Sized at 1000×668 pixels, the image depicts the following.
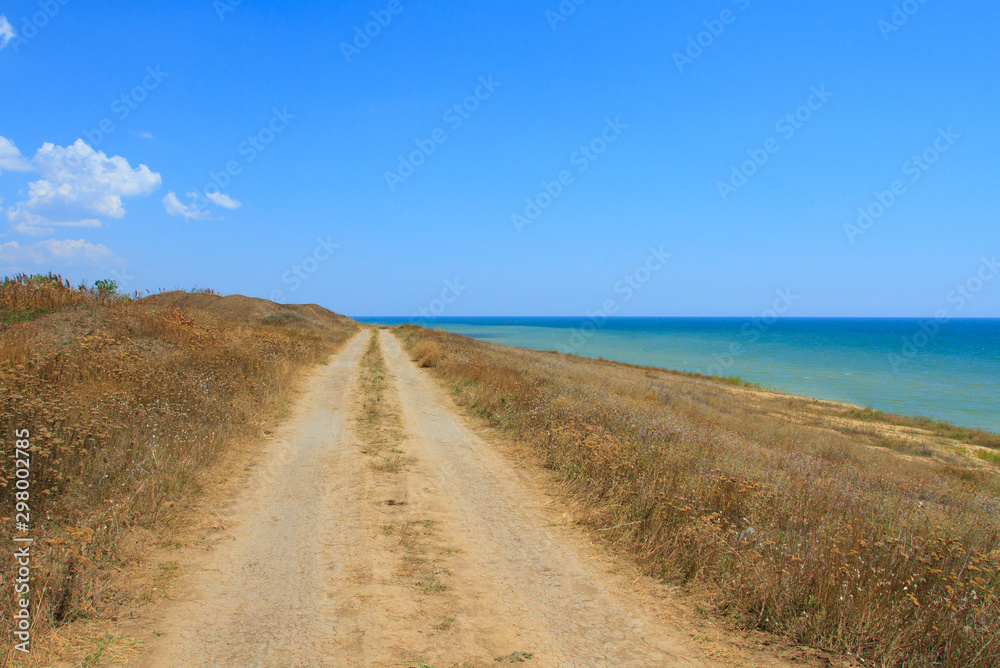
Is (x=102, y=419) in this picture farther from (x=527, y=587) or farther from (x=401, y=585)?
(x=527, y=587)

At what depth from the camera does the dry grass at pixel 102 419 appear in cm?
407

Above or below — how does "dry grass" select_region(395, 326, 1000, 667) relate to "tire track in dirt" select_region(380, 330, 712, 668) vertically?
above

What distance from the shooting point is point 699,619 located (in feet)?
13.7

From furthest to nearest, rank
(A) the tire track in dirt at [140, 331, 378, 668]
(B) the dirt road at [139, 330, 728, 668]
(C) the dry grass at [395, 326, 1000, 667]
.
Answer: (C) the dry grass at [395, 326, 1000, 667] < (B) the dirt road at [139, 330, 728, 668] < (A) the tire track in dirt at [140, 331, 378, 668]

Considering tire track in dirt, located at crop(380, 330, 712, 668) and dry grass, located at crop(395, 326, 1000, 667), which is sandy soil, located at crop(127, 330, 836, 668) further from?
dry grass, located at crop(395, 326, 1000, 667)

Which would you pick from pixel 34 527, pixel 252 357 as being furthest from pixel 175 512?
pixel 252 357

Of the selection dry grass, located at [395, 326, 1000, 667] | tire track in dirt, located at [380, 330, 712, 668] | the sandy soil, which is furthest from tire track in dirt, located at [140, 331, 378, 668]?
dry grass, located at [395, 326, 1000, 667]

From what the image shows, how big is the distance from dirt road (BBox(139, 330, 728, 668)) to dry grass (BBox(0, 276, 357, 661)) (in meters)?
0.79

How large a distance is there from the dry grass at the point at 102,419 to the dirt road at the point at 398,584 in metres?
0.79

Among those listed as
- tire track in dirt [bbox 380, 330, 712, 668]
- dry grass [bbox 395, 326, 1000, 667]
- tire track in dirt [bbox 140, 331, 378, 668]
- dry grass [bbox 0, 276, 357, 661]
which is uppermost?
dry grass [bbox 0, 276, 357, 661]

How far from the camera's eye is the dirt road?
141 inches

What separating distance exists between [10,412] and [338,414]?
7.01 m

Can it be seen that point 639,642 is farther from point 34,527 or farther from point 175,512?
point 34,527

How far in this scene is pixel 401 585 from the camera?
4.49 metres
